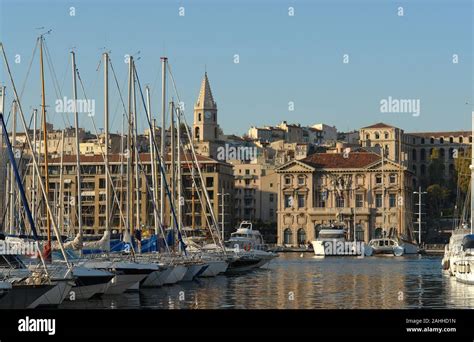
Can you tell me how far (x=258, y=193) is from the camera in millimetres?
155250

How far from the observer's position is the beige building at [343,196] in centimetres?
13750

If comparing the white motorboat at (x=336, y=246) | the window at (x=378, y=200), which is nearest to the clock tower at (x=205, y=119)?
the window at (x=378, y=200)

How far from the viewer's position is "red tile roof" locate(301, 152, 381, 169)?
Answer: 140 metres

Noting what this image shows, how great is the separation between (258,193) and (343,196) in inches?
676

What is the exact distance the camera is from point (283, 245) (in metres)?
138

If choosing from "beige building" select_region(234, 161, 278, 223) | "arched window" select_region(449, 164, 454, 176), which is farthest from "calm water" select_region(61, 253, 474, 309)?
"arched window" select_region(449, 164, 454, 176)

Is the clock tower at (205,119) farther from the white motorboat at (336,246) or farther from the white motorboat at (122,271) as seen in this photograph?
the white motorboat at (122,271)

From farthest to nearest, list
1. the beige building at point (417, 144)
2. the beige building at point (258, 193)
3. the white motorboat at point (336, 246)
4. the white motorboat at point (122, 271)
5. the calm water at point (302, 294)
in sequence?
the beige building at point (417, 144), the beige building at point (258, 193), the white motorboat at point (336, 246), the white motorboat at point (122, 271), the calm water at point (302, 294)

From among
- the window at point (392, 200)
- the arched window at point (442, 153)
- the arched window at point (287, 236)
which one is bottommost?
the arched window at point (287, 236)

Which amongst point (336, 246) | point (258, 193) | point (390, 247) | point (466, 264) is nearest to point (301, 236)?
point (258, 193)
